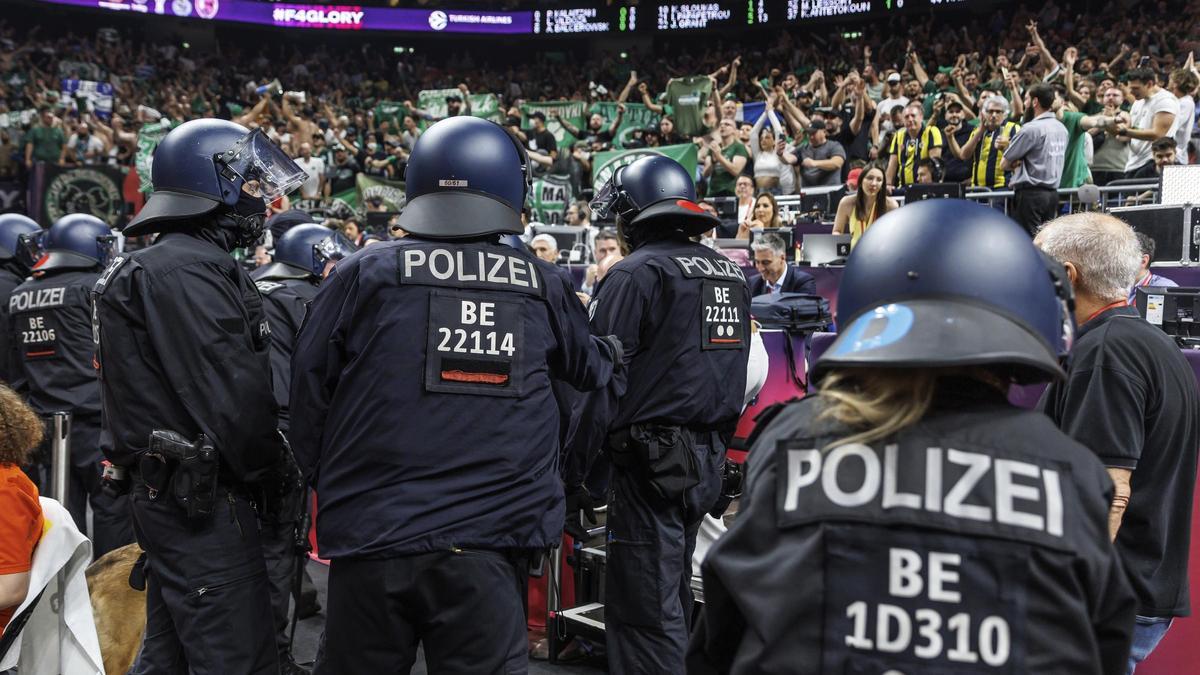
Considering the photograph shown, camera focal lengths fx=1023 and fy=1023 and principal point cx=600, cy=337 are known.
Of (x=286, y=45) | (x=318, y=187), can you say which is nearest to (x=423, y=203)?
(x=318, y=187)

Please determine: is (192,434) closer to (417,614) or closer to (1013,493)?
(417,614)

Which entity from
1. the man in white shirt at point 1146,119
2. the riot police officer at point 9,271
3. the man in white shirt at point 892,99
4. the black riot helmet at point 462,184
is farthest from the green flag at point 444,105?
the black riot helmet at point 462,184

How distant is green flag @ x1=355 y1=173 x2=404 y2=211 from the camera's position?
16.7 metres

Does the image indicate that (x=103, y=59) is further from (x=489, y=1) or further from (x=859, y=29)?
(x=859, y=29)

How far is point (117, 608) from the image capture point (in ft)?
12.4

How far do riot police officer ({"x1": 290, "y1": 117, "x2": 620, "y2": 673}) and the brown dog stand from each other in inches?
57.1

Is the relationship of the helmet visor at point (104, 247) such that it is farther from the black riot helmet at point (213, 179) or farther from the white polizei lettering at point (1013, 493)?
the white polizei lettering at point (1013, 493)

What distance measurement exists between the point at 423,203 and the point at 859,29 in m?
23.9

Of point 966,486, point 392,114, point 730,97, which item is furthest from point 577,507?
point 392,114

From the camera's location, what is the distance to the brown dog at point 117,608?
377 cm

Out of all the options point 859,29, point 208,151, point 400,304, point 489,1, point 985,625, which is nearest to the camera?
point 985,625

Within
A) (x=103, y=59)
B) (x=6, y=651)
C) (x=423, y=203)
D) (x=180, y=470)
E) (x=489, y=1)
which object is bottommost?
(x=6, y=651)

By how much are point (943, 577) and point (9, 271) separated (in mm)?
7264

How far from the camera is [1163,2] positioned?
712 inches
